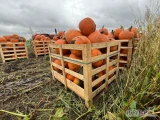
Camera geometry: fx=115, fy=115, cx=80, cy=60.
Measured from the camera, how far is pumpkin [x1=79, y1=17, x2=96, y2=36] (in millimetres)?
1910

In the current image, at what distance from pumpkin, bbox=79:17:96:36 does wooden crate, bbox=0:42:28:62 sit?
14.9ft

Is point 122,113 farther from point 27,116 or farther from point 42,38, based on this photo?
point 42,38

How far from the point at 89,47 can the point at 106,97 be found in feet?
2.76

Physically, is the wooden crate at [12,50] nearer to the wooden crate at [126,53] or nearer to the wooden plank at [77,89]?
the wooden plank at [77,89]

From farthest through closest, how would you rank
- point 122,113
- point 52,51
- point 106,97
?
point 52,51 < point 106,97 < point 122,113

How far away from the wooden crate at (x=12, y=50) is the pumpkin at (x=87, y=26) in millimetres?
4528

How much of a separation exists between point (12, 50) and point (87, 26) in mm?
4718

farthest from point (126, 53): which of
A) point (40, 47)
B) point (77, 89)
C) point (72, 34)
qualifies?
point (40, 47)

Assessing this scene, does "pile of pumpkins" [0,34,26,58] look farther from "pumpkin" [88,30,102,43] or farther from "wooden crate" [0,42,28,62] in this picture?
"pumpkin" [88,30,102,43]

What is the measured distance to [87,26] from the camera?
1913 mm

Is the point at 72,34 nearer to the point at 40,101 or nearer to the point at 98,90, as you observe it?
the point at 98,90

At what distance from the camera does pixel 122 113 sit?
44.8 inches

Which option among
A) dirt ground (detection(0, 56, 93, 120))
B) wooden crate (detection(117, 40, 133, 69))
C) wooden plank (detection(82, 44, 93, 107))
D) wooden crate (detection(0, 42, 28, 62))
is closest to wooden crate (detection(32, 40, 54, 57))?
wooden crate (detection(0, 42, 28, 62))

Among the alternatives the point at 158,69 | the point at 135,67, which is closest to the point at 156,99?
the point at 158,69
